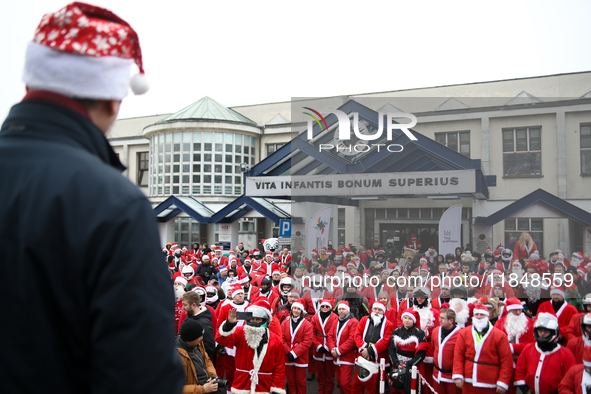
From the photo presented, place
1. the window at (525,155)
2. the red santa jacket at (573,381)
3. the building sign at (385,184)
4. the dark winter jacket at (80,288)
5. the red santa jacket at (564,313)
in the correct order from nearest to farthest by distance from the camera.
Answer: the dark winter jacket at (80,288) < the red santa jacket at (573,381) < the red santa jacket at (564,313) < the building sign at (385,184) < the window at (525,155)

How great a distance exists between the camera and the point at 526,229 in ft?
62.0

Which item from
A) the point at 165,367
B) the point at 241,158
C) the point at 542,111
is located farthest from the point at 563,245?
the point at 241,158

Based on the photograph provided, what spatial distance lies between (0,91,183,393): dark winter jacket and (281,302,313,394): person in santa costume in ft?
21.4

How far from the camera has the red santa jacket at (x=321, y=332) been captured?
304 inches

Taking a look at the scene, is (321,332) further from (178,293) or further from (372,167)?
(372,167)

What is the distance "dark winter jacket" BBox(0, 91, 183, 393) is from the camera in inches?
32.4

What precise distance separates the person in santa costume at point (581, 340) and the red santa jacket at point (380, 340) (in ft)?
8.27

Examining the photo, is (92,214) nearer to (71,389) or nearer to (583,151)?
(71,389)

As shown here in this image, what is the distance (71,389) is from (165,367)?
0.18m

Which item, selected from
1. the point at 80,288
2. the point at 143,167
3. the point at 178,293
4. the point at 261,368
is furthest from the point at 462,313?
the point at 143,167

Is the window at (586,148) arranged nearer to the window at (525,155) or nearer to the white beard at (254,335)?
the window at (525,155)

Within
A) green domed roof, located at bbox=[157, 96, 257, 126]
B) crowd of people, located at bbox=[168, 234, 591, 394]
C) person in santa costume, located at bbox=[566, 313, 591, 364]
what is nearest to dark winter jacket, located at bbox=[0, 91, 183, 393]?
crowd of people, located at bbox=[168, 234, 591, 394]

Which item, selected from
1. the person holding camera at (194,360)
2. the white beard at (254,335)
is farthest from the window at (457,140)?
the person holding camera at (194,360)

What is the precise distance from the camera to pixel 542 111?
20.2 m
